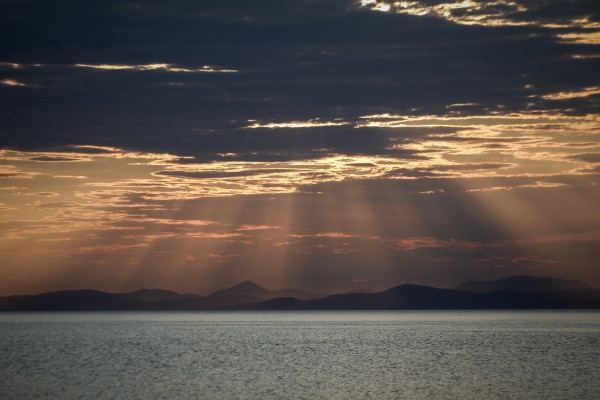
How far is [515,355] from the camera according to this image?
82625mm

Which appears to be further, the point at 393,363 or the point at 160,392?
the point at 393,363

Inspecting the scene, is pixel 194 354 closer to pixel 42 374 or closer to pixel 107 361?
pixel 107 361

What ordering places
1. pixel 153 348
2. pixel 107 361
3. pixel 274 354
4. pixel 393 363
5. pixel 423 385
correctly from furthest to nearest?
pixel 153 348 < pixel 274 354 < pixel 107 361 < pixel 393 363 < pixel 423 385

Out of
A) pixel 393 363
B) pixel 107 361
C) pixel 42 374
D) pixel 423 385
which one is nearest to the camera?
pixel 423 385

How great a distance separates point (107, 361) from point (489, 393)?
44.8 metres

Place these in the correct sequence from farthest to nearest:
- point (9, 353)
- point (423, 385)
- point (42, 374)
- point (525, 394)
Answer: point (9, 353) < point (42, 374) < point (423, 385) < point (525, 394)

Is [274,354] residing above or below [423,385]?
above

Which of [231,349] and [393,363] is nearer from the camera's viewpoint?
[393,363]

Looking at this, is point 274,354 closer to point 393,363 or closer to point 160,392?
point 393,363

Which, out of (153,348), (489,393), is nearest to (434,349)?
(153,348)

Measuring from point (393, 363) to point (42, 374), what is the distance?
32722 millimetres

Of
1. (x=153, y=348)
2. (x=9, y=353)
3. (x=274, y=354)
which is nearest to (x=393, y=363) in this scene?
(x=274, y=354)

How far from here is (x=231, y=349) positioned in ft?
316

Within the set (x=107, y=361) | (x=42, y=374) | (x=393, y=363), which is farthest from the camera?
(x=107, y=361)
